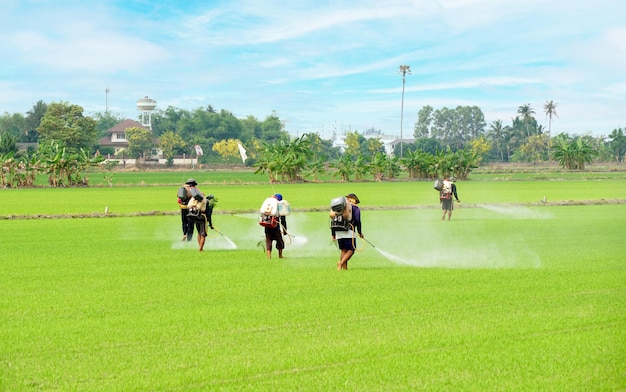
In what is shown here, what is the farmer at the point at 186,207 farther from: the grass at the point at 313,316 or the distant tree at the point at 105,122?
the distant tree at the point at 105,122

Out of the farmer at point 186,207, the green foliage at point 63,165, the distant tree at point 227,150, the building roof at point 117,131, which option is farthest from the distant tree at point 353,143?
the farmer at point 186,207

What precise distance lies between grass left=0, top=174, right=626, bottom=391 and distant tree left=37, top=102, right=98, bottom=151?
303ft

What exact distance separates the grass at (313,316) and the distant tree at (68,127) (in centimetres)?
9236

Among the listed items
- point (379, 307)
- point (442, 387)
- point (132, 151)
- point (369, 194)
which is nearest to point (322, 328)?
point (379, 307)

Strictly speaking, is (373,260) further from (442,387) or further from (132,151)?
(132,151)

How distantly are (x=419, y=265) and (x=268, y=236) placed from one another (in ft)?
13.3

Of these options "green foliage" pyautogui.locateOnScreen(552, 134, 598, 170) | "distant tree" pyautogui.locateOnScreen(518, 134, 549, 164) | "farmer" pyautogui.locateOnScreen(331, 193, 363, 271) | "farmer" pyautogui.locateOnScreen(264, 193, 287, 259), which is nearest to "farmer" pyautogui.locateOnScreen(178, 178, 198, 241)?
"farmer" pyautogui.locateOnScreen(264, 193, 287, 259)

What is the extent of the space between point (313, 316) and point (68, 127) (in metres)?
109

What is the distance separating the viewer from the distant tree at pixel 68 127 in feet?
365

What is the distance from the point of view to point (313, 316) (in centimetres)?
1201

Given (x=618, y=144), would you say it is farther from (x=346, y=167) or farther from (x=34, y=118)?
(x=34, y=118)

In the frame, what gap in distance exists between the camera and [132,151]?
137375mm

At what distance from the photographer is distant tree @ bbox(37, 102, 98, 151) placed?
11125 centimetres

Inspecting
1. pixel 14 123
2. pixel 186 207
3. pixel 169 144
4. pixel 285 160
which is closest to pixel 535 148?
pixel 169 144
